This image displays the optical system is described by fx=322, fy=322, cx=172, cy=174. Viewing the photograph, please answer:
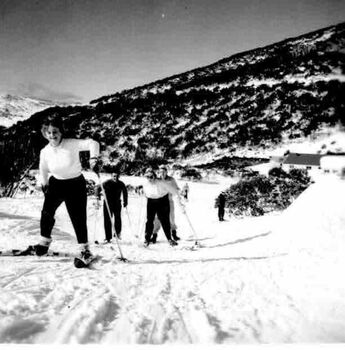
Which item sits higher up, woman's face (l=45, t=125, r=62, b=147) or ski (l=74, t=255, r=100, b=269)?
woman's face (l=45, t=125, r=62, b=147)

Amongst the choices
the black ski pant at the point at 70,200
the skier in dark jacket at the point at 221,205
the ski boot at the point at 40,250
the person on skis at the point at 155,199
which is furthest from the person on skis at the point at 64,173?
the skier in dark jacket at the point at 221,205

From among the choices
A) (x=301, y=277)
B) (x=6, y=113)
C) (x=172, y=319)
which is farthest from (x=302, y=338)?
(x=6, y=113)

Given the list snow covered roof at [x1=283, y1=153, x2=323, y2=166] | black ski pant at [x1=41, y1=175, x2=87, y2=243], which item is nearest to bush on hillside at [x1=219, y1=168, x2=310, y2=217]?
snow covered roof at [x1=283, y1=153, x2=323, y2=166]

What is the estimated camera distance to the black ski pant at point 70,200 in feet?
11.4

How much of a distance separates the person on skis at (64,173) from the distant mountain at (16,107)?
63092mm

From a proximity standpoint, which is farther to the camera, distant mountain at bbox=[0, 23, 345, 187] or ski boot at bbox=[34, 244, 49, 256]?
distant mountain at bbox=[0, 23, 345, 187]

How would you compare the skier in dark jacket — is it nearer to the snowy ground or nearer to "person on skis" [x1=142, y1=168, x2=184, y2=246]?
Result: "person on skis" [x1=142, y1=168, x2=184, y2=246]

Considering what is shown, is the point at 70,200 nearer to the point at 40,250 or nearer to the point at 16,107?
the point at 40,250

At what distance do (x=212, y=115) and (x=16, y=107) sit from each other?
194 feet

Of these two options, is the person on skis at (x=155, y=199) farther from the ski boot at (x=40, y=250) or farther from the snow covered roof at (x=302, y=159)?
the snow covered roof at (x=302, y=159)

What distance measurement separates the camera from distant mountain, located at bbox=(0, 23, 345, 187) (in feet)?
94.5

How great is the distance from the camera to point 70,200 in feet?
11.5

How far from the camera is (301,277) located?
3.04m

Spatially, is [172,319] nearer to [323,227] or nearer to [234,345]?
[234,345]
